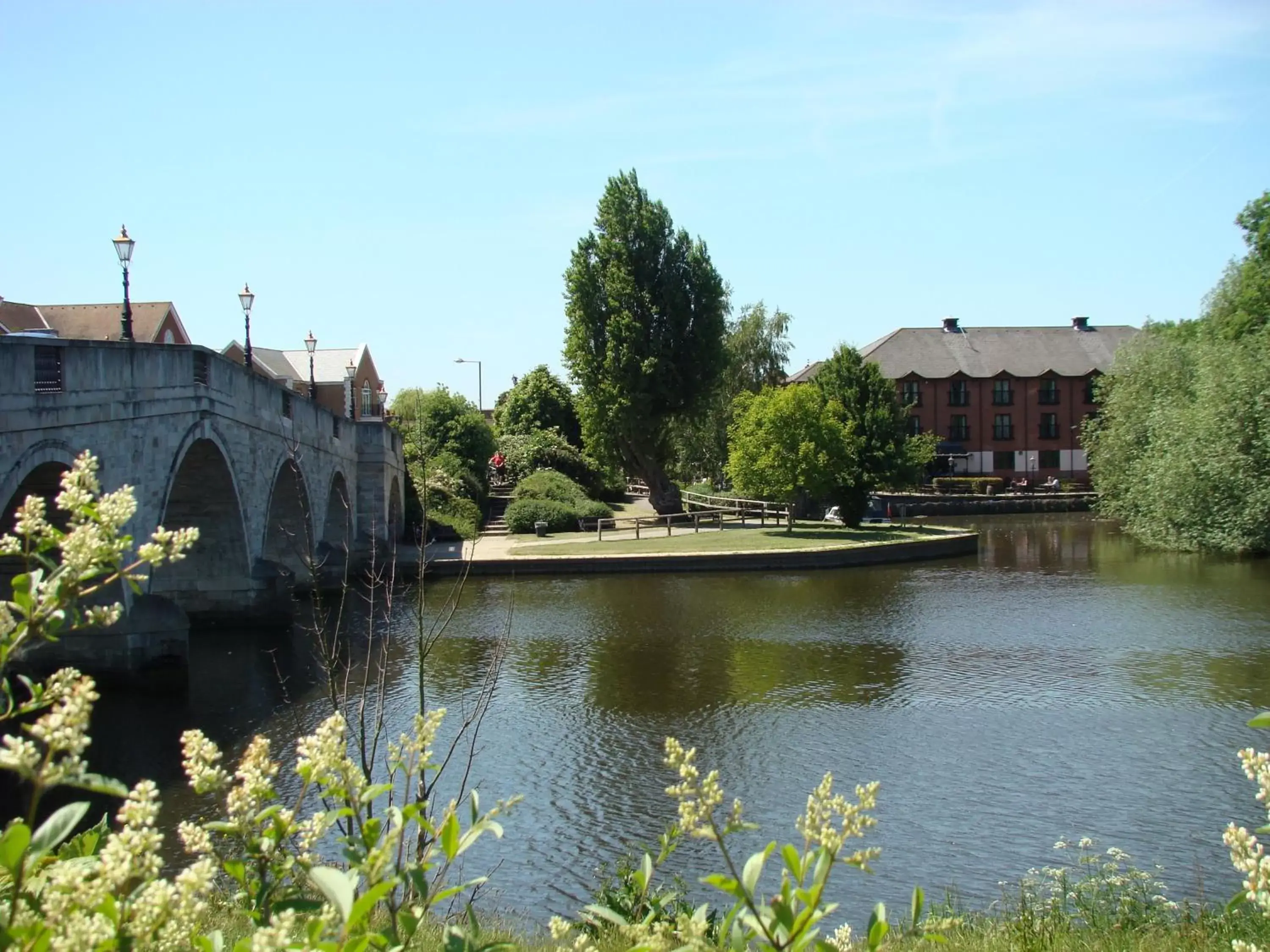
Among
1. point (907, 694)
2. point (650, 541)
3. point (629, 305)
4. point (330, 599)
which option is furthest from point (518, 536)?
point (907, 694)

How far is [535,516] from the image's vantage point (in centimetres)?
4416

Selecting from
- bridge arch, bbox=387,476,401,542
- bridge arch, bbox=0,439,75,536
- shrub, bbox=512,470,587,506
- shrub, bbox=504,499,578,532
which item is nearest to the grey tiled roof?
shrub, bbox=512,470,587,506

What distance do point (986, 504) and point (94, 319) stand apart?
148 feet

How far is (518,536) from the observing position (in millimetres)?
43188

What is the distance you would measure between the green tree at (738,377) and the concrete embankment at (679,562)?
22989 mm

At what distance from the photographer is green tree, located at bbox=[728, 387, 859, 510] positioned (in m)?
41.0

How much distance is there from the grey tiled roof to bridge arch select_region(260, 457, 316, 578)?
48.0 metres

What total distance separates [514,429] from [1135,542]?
34.3 m

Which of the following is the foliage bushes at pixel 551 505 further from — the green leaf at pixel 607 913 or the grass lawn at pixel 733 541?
the green leaf at pixel 607 913

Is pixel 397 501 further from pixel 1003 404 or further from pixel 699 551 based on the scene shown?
pixel 1003 404

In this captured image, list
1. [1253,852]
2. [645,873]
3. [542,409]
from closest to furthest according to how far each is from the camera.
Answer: [645,873]
[1253,852]
[542,409]

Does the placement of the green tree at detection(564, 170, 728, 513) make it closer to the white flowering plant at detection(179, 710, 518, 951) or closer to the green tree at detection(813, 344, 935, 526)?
the green tree at detection(813, 344, 935, 526)

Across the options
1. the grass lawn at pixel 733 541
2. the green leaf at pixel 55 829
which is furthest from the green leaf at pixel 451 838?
the grass lawn at pixel 733 541

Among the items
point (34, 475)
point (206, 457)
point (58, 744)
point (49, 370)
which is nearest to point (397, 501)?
point (206, 457)
